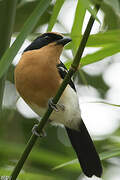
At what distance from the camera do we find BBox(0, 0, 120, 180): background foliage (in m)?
1.28

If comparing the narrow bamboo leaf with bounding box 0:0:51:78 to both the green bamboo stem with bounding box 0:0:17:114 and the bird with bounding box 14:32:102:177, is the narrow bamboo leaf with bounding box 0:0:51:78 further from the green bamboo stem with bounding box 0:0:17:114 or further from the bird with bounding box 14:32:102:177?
the bird with bounding box 14:32:102:177

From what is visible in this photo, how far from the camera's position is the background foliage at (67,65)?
4.20 feet

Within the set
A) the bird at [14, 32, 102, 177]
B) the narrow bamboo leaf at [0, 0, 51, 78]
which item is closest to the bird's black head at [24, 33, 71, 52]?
the bird at [14, 32, 102, 177]

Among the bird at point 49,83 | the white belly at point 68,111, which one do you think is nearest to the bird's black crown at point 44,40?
the bird at point 49,83

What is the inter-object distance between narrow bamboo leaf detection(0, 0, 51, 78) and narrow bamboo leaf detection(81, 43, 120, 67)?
1.19ft

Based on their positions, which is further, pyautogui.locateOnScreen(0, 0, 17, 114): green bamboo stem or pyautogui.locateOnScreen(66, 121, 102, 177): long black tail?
pyautogui.locateOnScreen(66, 121, 102, 177): long black tail

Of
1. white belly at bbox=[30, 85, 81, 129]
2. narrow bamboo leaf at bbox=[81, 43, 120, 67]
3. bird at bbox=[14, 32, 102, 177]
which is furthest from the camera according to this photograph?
white belly at bbox=[30, 85, 81, 129]

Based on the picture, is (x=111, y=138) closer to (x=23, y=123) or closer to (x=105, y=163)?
(x=105, y=163)

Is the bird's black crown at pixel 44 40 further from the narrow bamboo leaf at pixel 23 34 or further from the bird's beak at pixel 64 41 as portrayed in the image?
the narrow bamboo leaf at pixel 23 34

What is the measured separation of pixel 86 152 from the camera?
7.79ft

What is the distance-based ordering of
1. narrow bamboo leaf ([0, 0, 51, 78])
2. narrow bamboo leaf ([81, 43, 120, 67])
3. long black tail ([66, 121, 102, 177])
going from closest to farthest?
narrow bamboo leaf ([0, 0, 51, 78])
narrow bamboo leaf ([81, 43, 120, 67])
long black tail ([66, 121, 102, 177])

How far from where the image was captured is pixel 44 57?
2125 millimetres

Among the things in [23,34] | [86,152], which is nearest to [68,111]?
[86,152]

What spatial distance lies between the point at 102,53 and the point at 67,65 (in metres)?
0.22
